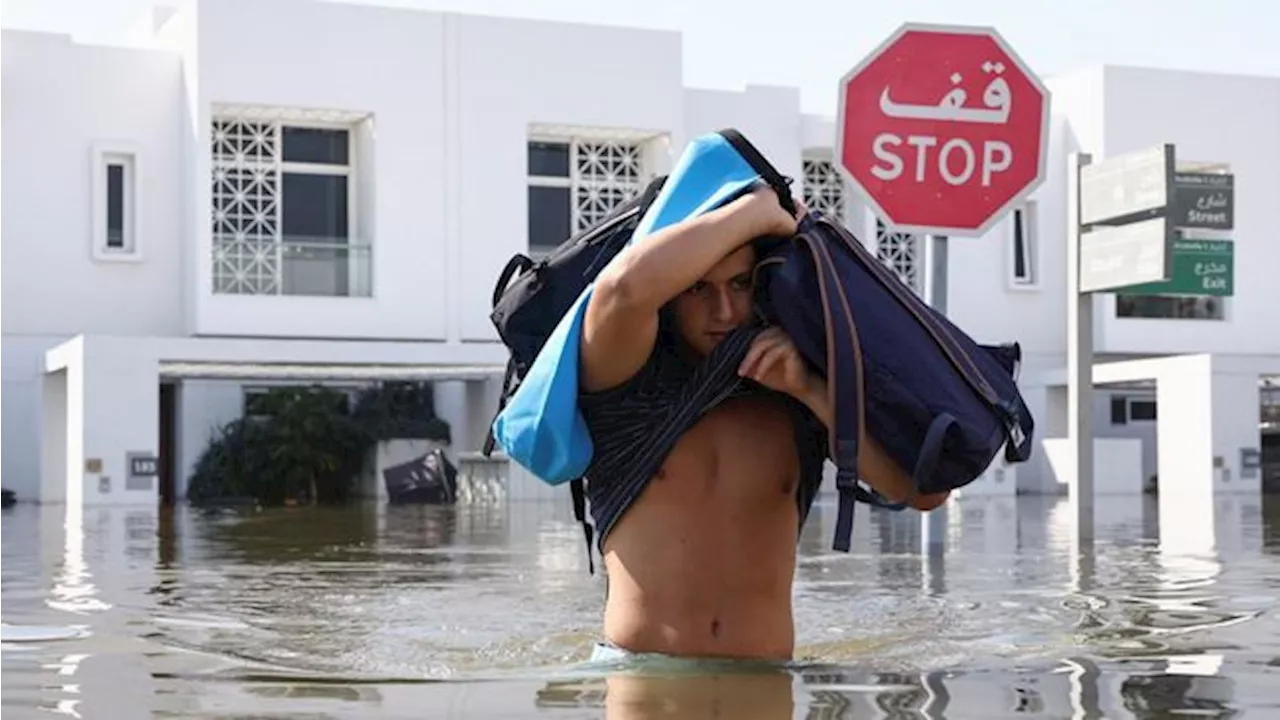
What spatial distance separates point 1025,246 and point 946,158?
29.4 m

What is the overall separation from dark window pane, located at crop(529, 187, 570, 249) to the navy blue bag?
30.6 metres

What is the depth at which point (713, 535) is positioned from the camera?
437cm

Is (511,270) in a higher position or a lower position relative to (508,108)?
lower

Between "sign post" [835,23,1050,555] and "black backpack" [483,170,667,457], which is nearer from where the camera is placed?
"black backpack" [483,170,667,457]

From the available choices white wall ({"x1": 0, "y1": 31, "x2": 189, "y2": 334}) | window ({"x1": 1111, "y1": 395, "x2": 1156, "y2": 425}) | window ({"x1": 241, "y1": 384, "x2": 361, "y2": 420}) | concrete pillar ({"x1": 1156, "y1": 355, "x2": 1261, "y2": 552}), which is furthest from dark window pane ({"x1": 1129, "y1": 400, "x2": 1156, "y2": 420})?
white wall ({"x1": 0, "y1": 31, "x2": 189, "y2": 334})

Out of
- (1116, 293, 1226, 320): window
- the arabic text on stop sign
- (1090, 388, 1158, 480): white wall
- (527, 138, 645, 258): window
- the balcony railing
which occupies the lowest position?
(1090, 388, 1158, 480): white wall

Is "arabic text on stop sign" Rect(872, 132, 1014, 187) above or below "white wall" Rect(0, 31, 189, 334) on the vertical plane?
below

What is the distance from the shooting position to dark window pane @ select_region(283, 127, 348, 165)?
109 feet

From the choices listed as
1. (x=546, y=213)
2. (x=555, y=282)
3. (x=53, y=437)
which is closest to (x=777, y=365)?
(x=555, y=282)

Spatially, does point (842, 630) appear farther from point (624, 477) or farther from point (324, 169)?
point (324, 169)

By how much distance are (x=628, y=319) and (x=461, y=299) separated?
29.4m

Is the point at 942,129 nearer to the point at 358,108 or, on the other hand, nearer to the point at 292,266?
the point at 358,108

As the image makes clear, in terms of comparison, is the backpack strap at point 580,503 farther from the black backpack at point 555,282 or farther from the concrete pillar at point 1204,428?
the concrete pillar at point 1204,428

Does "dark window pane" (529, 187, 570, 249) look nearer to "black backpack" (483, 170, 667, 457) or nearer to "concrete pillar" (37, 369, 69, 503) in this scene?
"concrete pillar" (37, 369, 69, 503)
